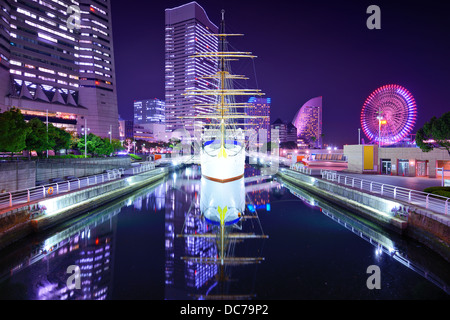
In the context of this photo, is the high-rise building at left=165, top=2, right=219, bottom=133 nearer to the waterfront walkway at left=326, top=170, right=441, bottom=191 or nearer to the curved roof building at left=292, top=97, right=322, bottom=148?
the curved roof building at left=292, top=97, right=322, bottom=148

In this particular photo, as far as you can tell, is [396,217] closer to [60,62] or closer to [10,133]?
[10,133]

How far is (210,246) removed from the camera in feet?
40.0

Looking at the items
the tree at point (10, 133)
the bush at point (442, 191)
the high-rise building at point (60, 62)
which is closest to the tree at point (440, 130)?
the bush at point (442, 191)

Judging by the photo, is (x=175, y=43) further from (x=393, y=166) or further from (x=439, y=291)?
(x=439, y=291)

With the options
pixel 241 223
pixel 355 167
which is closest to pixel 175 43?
pixel 355 167

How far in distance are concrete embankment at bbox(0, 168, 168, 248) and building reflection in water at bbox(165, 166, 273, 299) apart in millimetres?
5470

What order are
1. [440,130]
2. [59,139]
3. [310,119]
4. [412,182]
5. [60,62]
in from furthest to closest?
[310,119] → [60,62] → [59,139] → [412,182] → [440,130]

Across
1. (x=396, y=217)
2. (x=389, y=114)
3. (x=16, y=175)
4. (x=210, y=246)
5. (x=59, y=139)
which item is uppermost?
(x=389, y=114)

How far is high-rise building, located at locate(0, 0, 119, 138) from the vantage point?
240 feet

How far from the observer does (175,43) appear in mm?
180250

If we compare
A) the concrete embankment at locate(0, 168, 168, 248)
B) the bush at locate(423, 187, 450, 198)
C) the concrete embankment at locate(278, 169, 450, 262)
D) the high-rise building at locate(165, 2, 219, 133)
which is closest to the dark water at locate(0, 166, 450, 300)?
the concrete embankment at locate(278, 169, 450, 262)

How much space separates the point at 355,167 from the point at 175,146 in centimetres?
9752

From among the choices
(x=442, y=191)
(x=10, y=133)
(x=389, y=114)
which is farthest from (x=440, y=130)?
(x=10, y=133)

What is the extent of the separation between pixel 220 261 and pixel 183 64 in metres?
180
